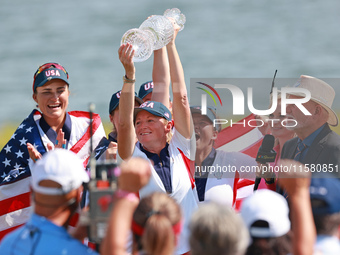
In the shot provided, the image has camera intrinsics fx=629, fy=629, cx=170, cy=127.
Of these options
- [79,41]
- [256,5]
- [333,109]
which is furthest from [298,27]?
[333,109]

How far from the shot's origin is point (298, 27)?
23.2 m

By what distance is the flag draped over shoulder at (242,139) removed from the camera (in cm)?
575

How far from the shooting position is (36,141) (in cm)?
543

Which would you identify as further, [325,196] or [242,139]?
[242,139]

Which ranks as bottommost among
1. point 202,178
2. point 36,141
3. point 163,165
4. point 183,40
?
point 202,178

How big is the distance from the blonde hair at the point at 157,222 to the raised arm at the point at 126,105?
149cm

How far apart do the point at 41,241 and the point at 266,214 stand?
114 cm

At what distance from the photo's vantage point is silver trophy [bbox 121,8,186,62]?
5.12m

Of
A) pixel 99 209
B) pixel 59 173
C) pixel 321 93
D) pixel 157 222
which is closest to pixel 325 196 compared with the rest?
pixel 157 222

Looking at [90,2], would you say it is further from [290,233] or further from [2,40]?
[290,233]

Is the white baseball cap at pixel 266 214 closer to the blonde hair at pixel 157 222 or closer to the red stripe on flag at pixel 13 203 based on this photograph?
the blonde hair at pixel 157 222

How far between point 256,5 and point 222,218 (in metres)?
23.9

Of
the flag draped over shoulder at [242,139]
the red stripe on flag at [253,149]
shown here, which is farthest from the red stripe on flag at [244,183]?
the red stripe on flag at [253,149]

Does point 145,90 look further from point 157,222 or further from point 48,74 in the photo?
point 157,222
